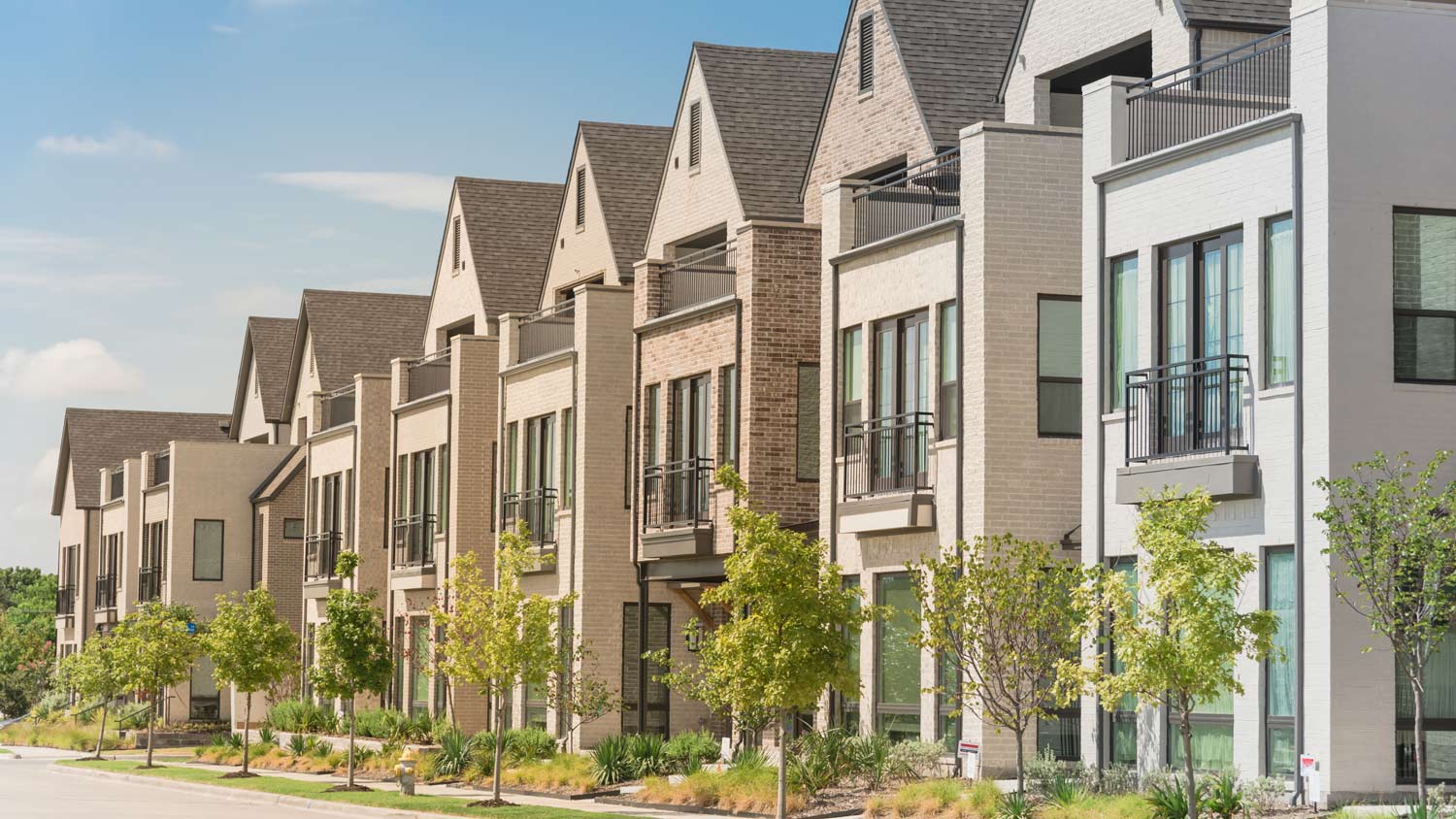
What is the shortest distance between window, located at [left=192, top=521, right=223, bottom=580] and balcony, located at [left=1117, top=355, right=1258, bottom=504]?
44.9 metres

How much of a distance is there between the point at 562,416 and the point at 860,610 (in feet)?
52.5

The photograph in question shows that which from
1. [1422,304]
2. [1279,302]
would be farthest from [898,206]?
[1422,304]

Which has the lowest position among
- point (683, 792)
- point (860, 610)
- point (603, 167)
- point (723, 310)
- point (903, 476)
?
point (683, 792)

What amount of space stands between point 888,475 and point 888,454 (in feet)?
0.98

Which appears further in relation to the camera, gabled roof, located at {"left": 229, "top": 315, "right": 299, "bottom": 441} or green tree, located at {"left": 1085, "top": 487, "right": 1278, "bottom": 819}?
gabled roof, located at {"left": 229, "top": 315, "right": 299, "bottom": 441}

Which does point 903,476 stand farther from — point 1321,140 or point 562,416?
point 562,416

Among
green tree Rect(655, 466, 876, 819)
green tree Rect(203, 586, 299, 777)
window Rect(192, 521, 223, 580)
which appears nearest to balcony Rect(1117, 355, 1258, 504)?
green tree Rect(655, 466, 876, 819)

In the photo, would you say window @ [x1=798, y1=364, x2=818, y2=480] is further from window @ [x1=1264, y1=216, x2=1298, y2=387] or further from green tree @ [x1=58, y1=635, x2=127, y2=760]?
green tree @ [x1=58, y1=635, x2=127, y2=760]

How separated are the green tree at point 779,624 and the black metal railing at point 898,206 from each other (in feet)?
24.5

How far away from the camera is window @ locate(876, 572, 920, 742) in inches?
1131

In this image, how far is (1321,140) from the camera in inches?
843

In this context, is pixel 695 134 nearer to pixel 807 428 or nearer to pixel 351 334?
pixel 807 428

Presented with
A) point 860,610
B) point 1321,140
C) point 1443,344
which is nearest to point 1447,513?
point 1443,344

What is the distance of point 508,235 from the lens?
51250 millimetres
